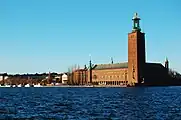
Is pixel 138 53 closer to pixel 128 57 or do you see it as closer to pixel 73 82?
pixel 128 57

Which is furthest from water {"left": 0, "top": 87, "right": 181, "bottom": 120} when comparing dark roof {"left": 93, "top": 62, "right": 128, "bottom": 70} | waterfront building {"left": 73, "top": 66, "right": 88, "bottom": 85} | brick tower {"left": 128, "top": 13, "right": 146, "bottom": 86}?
waterfront building {"left": 73, "top": 66, "right": 88, "bottom": 85}

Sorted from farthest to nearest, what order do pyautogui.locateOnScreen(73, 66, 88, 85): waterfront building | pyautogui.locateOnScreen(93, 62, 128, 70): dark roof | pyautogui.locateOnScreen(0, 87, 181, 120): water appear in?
1. pyautogui.locateOnScreen(73, 66, 88, 85): waterfront building
2. pyautogui.locateOnScreen(93, 62, 128, 70): dark roof
3. pyautogui.locateOnScreen(0, 87, 181, 120): water

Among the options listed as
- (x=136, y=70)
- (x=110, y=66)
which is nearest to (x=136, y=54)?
(x=136, y=70)

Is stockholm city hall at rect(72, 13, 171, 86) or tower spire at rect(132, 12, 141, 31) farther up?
tower spire at rect(132, 12, 141, 31)

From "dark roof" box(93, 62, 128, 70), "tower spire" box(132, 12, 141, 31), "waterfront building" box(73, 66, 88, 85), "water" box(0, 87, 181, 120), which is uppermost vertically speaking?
"tower spire" box(132, 12, 141, 31)

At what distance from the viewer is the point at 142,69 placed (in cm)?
14875

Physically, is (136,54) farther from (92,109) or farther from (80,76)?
(92,109)

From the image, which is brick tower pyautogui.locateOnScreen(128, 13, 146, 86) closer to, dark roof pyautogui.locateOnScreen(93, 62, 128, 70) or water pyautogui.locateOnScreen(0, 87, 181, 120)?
dark roof pyautogui.locateOnScreen(93, 62, 128, 70)

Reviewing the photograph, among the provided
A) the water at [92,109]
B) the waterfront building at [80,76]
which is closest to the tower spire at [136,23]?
the waterfront building at [80,76]

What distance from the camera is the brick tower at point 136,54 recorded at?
481 feet

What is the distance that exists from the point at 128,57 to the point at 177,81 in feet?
94.3

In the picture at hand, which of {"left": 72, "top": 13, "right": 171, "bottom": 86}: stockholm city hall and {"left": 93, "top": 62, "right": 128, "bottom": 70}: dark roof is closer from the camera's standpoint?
{"left": 72, "top": 13, "right": 171, "bottom": 86}: stockholm city hall

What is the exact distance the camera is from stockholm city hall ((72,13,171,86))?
147 m

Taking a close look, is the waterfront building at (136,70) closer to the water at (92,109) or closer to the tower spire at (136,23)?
the tower spire at (136,23)
